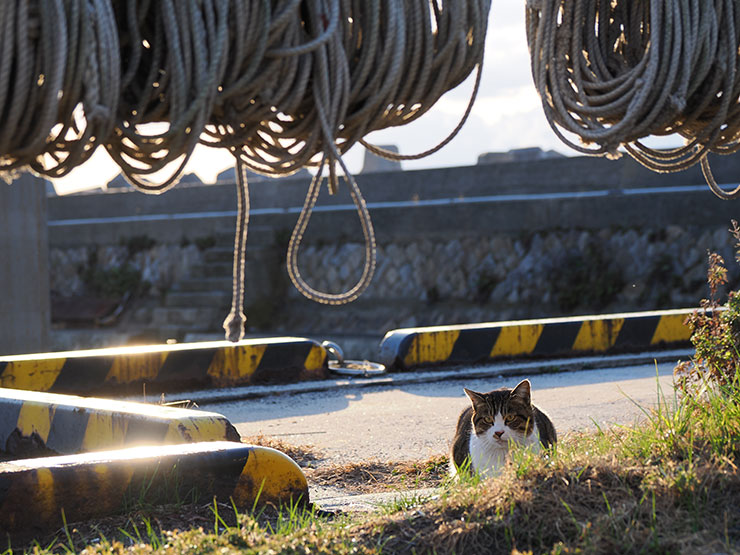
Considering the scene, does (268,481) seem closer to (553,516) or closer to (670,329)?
(553,516)

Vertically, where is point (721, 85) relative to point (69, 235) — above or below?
above

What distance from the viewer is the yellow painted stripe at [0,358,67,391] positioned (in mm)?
6023

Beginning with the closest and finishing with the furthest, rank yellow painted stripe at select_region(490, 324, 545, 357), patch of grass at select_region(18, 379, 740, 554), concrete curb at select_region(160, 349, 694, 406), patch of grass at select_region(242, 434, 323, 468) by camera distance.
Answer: patch of grass at select_region(18, 379, 740, 554)
patch of grass at select_region(242, 434, 323, 468)
concrete curb at select_region(160, 349, 694, 406)
yellow painted stripe at select_region(490, 324, 545, 357)

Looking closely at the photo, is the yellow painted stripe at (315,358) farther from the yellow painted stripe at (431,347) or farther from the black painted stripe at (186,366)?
the black painted stripe at (186,366)

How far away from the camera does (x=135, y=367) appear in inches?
254

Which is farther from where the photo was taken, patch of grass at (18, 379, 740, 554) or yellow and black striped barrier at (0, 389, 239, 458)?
yellow and black striped barrier at (0, 389, 239, 458)

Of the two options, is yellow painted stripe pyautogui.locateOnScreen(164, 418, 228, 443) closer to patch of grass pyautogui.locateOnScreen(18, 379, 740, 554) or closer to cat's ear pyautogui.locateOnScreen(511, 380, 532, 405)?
patch of grass pyautogui.locateOnScreen(18, 379, 740, 554)

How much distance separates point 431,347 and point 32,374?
317 centimetres

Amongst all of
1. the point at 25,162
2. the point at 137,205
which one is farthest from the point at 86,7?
the point at 137,205

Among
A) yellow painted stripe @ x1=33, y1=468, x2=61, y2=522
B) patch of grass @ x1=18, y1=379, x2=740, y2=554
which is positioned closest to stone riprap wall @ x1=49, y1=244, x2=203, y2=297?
yellow painted stripe @ x1=33, y1=468, x2=61, y2=522

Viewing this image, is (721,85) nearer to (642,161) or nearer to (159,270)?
(642,161)

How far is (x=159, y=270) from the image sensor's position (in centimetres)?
1661

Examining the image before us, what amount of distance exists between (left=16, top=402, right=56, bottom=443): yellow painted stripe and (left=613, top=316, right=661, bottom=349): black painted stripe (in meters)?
5.54

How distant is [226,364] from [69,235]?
39.5 feet
